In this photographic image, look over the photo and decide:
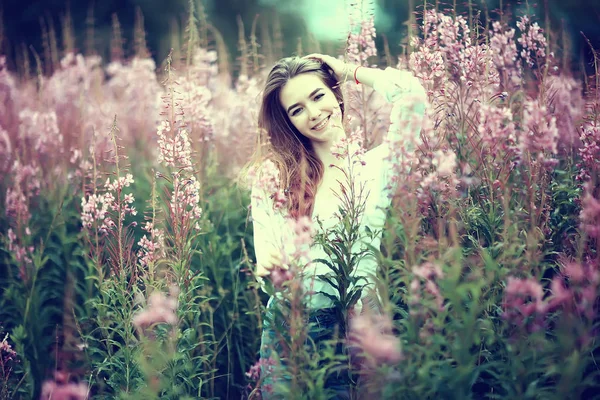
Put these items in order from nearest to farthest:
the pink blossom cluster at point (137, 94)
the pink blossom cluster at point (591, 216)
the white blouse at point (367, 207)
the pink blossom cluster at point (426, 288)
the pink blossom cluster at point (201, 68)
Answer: the pink blossom cluster at point (426, 288) → the pink blossom cluster at point (591, 216) → the white blouse at point (367, 207) → the pink blossom cluster at point (201, 68) → the pink blossom cluster at point (137, 94)

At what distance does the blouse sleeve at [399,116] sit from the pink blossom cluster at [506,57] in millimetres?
388

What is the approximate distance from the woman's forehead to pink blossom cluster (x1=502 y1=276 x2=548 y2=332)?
1.38 meters

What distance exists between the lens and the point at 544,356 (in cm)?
184

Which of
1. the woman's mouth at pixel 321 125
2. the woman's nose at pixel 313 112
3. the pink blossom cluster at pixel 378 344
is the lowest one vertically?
the pink blossom cluster at pixel 378 344

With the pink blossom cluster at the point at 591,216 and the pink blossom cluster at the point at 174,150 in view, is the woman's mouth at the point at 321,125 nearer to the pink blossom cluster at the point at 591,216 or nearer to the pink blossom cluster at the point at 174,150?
the pink blossom cluster at the point at 174,150

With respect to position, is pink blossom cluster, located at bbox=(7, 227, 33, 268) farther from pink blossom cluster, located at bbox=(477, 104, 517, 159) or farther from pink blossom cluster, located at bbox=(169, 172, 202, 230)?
pink blossom cluster, located at bbox=(477, 104, 517, 159)

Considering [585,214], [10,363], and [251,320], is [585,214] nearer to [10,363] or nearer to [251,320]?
[251,320]

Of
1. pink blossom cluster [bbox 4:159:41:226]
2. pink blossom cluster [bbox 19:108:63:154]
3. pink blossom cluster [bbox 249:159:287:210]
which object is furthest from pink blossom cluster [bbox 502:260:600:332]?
pink blossom cluster [bbox 19:108:63:154]

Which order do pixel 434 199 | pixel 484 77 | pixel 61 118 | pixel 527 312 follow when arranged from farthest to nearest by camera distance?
pixel 61 118, pixel 484 77, pixel 434 199, pixel 527 312

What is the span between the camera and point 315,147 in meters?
2.88

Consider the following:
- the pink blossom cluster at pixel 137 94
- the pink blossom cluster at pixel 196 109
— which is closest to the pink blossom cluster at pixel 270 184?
the pink blossom cluster at pixel 196 109

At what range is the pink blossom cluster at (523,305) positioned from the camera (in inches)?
65.9

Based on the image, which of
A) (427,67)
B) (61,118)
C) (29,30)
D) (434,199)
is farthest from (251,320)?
(29,30)

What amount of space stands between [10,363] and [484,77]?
2773mm
